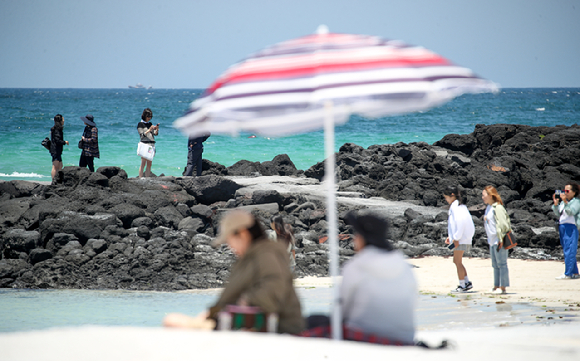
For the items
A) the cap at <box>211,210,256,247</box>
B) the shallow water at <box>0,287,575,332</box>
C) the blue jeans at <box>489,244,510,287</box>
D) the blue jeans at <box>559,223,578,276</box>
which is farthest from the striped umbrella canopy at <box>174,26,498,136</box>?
the blue jeans at <box>559,223,578,276</box>

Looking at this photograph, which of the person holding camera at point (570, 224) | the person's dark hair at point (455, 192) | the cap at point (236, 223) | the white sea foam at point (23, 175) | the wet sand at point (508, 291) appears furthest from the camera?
the white sea foam at point (23, 175)

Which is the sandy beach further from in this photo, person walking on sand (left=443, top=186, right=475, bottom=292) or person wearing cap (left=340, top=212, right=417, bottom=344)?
person wearing cap (left=340, top=212, right=417, bottom=344)

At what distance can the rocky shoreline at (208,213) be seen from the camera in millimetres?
10641

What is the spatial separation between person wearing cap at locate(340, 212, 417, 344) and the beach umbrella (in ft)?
0.46

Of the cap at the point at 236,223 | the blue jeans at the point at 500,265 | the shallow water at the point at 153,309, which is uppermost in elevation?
the cap at the point at 236,223

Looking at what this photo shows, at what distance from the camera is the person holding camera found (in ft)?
30.9

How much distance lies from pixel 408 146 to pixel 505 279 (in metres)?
12.2

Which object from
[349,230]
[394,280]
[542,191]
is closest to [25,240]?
[349,230]

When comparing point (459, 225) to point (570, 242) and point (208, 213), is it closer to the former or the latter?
point (570, 242)

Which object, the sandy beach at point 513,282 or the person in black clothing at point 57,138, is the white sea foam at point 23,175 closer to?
the person in black clothing at point 57,138

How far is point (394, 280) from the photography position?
386 cm

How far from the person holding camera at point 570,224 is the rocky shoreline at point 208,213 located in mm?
2204

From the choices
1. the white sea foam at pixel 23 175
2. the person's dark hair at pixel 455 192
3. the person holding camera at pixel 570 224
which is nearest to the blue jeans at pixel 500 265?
the person's dark hair at pixel 455 192

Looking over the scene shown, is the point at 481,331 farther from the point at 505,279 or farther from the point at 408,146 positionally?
the point at 408,146
